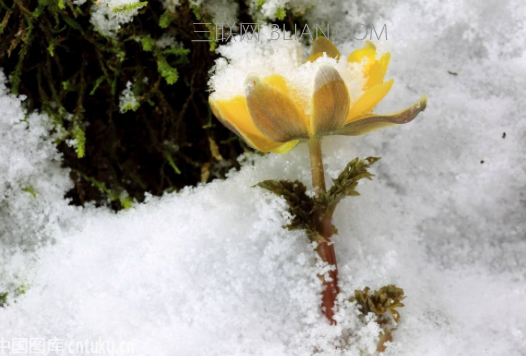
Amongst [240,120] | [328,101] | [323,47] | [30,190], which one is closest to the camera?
[328,101]

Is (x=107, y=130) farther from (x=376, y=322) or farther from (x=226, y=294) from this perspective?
(x=376, y=322)

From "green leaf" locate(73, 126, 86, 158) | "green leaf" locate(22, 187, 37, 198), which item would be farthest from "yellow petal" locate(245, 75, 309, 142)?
"green leaf" locate(22, 187, 37, 198)

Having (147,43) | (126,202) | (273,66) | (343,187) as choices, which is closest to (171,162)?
(126,202)

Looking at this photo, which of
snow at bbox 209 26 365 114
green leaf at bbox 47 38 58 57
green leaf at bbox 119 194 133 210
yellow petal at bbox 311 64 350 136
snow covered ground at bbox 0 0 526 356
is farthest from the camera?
green leaf at bbox 119 194 133 210

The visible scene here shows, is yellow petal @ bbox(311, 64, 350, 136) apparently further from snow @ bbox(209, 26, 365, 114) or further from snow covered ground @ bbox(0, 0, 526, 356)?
snow covered ground @ bbox(0, 0, 526, 356)

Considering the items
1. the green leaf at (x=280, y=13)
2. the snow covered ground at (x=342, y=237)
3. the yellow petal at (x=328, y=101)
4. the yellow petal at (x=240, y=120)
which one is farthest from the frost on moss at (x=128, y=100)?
the yellow petal at (x=328, y=101)

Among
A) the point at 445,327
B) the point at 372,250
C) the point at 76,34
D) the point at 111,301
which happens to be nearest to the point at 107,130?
the point at 76,34

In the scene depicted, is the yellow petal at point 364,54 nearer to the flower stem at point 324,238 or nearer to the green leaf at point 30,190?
the flower stem at point 324,238

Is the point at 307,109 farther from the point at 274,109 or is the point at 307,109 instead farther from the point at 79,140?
the point at 79,140
